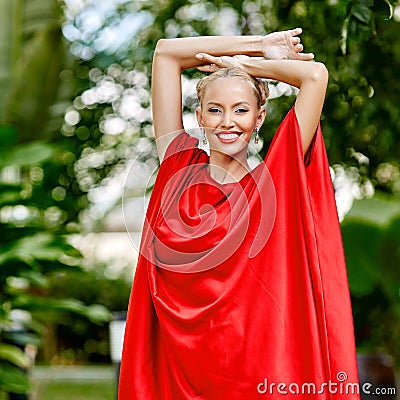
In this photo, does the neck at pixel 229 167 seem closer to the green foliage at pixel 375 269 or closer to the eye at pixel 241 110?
the eye at pixel 241 110

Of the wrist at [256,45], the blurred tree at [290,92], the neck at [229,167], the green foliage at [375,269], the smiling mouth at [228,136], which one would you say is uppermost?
the blurred tree at [290,92]

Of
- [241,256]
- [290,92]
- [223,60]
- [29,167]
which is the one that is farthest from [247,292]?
[29,167]

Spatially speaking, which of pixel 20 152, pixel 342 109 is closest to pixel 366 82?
pixel 342 109

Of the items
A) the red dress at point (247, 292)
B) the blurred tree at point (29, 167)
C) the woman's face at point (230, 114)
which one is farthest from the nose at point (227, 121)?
the blurred tree at point (29, 167)

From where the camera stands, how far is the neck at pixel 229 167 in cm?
180

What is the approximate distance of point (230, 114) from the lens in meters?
1.75

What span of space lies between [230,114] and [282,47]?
0.20 m

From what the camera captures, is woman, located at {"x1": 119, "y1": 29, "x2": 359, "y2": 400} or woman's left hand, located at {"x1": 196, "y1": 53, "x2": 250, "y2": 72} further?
woman's left hand, located at {"x1": 196, "y1": 53, "x2": 250, "y2": 72}

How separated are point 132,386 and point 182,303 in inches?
8.5

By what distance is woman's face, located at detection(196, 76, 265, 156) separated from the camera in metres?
1.75

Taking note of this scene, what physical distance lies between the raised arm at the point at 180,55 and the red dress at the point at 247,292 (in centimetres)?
16

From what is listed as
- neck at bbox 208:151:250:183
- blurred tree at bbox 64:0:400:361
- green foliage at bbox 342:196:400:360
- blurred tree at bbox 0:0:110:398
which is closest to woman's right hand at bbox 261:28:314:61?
neck at bbox 208:151:250:183

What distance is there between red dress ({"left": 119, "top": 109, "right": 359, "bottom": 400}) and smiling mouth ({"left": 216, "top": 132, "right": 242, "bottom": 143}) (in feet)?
0.29

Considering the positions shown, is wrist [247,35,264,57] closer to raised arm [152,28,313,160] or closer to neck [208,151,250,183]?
raised arm [152,28,313,160]
